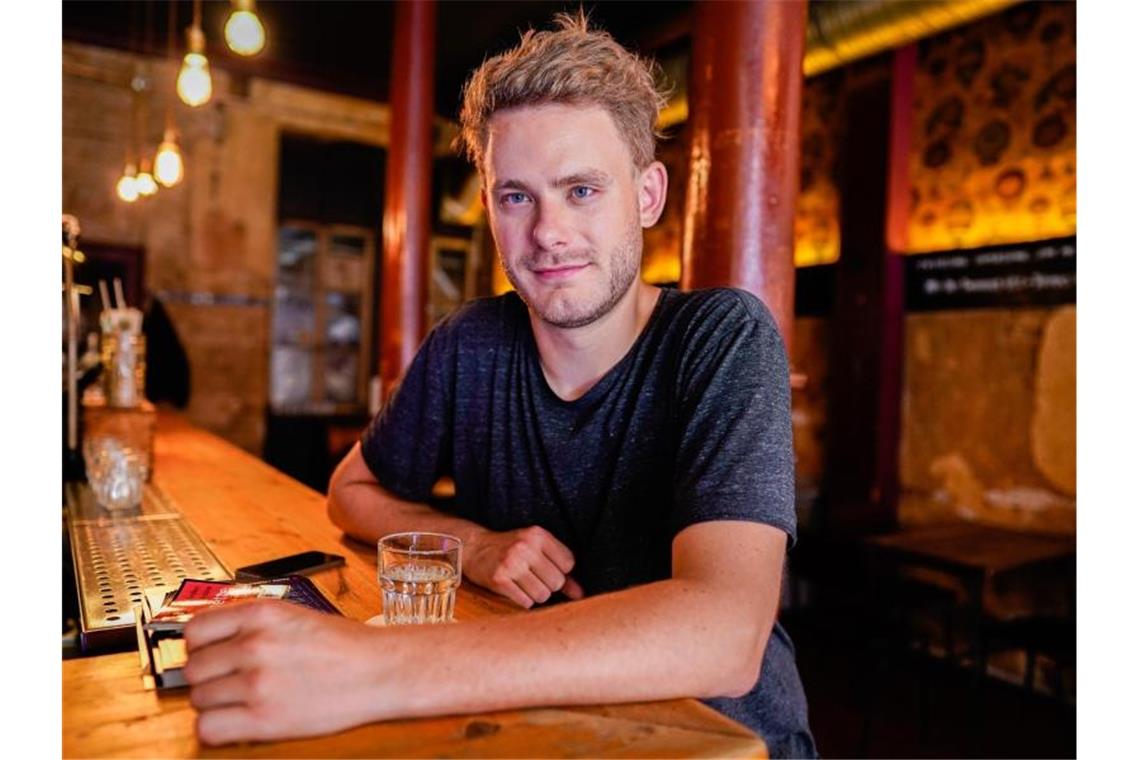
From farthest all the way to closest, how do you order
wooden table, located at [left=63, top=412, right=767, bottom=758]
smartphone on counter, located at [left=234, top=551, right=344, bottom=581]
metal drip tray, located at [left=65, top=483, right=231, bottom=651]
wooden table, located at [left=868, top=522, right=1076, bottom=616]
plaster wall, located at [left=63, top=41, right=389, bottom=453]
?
1. plaster wall, located at [left=63, top=41, right=389, bottom=453]
2. wooden table, located at [left=868, top=522, right=1076, bottom=616]
3. smartphone on counter, located at [left=234, top=551, right=344, bottom=581]
4. metal drip tray, located at [left=65, top=483, right=231, bottom=651]
5. wooden table, located at [left=63, top=412, right=767, bottom=758]

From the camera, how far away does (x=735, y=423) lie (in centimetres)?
109

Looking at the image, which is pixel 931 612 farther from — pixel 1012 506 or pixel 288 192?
pixel 288 192

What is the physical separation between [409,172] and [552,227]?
3467 millimetres

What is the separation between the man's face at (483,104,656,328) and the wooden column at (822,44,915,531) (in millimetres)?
3480

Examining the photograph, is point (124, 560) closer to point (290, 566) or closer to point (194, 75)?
point (290, 566)

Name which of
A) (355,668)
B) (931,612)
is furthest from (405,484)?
(931,612)

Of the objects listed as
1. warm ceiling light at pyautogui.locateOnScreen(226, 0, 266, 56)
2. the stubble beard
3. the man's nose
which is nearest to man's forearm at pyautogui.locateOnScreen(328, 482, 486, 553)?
the stubble beard

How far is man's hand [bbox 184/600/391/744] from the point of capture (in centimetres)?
71

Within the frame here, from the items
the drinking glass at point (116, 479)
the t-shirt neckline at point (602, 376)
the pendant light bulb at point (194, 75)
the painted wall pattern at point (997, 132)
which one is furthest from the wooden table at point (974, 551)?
the pendant light bulb at point (194, 75)

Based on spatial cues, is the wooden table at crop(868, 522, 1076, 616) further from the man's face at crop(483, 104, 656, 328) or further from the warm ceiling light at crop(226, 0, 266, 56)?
the warm ceiling light at crop(226, 0, 266, 56)

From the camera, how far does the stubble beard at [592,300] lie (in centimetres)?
132

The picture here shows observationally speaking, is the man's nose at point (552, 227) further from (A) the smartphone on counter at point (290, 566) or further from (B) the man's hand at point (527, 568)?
(A) the smartphone on counter at point (290, 566)

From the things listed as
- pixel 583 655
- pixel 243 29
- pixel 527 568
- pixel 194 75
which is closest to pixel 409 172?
pixel 194 75

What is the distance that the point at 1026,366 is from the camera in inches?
153
